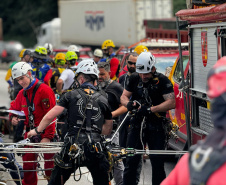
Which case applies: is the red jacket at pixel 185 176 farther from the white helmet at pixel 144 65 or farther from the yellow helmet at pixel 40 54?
the yellow helmet at pixel 40 54

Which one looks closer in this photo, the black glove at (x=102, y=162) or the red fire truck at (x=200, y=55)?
the black glove at (x=102, y=162)

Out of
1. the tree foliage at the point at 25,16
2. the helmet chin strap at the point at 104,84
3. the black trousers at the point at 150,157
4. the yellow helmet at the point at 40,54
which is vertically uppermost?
the helmet chin strap at the point at 104,84

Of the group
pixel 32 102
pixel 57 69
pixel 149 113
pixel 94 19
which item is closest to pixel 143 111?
pixel 149 113

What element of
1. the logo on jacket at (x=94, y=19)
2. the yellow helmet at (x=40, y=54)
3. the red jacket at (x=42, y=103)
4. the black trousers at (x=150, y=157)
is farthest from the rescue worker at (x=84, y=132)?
the logo on jacket at (x=94, y=19)

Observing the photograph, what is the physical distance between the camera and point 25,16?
6297 centimetres

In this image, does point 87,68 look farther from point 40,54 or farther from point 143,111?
point 40,54

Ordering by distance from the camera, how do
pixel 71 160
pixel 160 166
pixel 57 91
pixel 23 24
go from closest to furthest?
pixel 71 160 < pixel 160 166 < pixel 57 91 < pixel 23 24

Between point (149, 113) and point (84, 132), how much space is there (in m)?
1.32

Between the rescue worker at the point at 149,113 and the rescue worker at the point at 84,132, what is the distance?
1012 mm

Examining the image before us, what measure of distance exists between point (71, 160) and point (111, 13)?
2912 centimetres

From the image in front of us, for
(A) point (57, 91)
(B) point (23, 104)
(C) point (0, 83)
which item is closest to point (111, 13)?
(C) point (0, 83)

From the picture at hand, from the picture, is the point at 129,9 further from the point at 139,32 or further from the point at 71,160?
the point at 71,160

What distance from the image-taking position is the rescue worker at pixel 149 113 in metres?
7.27

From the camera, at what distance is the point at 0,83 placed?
100ft
